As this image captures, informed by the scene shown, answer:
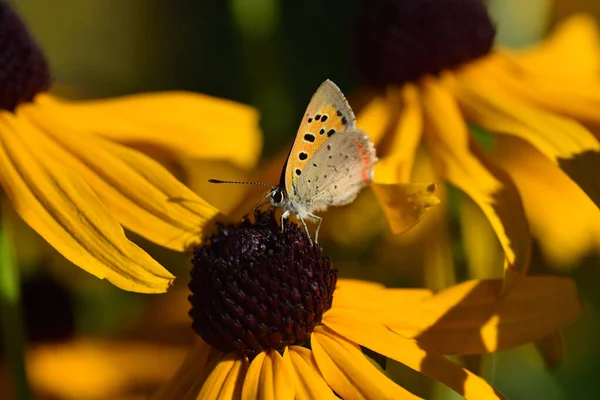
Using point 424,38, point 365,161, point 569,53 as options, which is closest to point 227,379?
point 365,161

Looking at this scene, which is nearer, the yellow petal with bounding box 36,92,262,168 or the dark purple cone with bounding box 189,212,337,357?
the dark purple cone with bounding box 189,212,337,357

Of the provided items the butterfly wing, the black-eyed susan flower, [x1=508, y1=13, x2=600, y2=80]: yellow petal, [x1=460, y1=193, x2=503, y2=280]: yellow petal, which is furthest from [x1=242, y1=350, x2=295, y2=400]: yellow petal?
[x1=508, y1=13, x2=600, y2=80]: yellow petal

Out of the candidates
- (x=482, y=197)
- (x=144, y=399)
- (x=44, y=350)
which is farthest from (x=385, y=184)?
(x=44, y=350)

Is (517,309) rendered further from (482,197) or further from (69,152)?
(69,152)

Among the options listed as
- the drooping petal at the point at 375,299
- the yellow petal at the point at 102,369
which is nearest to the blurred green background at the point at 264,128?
the yellow petal at the point at 102,369

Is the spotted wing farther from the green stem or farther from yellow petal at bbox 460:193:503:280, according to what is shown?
the green stem

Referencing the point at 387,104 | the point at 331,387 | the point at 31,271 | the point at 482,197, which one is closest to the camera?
the point at 331,387
